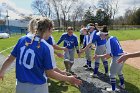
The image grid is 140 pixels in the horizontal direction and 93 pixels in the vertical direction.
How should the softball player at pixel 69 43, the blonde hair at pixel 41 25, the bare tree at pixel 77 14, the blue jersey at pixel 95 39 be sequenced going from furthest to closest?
the bare tree at pixel 77 14
the softball player at pixel 69 43
the blue jersey at pixel 95 39
the blonde hair at pixel 41 25

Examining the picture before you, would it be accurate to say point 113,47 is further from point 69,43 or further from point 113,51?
point 69,43

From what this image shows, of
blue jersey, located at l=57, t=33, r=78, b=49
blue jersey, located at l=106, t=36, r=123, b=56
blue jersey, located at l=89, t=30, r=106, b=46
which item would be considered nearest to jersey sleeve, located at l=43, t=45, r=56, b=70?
blue jersey, located at l=106, t=36, r=123, b=56

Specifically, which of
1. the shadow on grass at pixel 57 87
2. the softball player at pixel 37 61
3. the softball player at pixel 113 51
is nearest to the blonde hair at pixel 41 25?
the softball player at pixel 37 61

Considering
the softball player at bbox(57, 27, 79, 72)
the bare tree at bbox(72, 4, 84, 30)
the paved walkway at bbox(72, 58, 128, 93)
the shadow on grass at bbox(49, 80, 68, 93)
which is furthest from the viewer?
the bare tree at bbox(72, 4, 84, 30)

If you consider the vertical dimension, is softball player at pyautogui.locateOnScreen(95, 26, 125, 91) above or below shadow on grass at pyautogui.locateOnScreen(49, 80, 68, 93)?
above

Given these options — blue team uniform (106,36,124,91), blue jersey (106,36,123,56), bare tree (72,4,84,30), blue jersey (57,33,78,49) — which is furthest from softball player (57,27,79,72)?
bare tree (72,4,84,30)

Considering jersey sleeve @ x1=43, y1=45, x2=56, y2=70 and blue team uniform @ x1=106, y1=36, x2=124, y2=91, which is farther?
blue team uniform @ x1=106, y1=36, x2=124, y2=91

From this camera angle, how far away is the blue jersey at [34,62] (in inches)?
181

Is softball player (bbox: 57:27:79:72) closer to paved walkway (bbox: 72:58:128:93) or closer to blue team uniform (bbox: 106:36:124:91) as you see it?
paved walkway (bbox: 72:58:128:93)

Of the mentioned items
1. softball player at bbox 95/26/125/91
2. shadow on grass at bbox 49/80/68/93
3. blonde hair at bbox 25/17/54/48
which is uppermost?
blonde hair at bbox 25/17/54/48

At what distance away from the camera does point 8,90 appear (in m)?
9.67

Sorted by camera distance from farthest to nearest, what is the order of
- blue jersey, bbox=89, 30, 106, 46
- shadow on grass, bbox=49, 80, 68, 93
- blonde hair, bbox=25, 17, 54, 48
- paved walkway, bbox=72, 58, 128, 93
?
1. blue jersey, bbox=89, 30, 106, 46
2. paved walkway, bbox=72, 58, 128, 93
3. shadow on grass, bbox=49, 80, 68, 93
4. blonde hair, bbox=25, 17, 54, 48

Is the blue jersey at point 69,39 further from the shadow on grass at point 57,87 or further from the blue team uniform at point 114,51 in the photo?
the blue team uniform at point 114,51

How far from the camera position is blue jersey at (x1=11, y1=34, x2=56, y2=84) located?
461 centimetres
